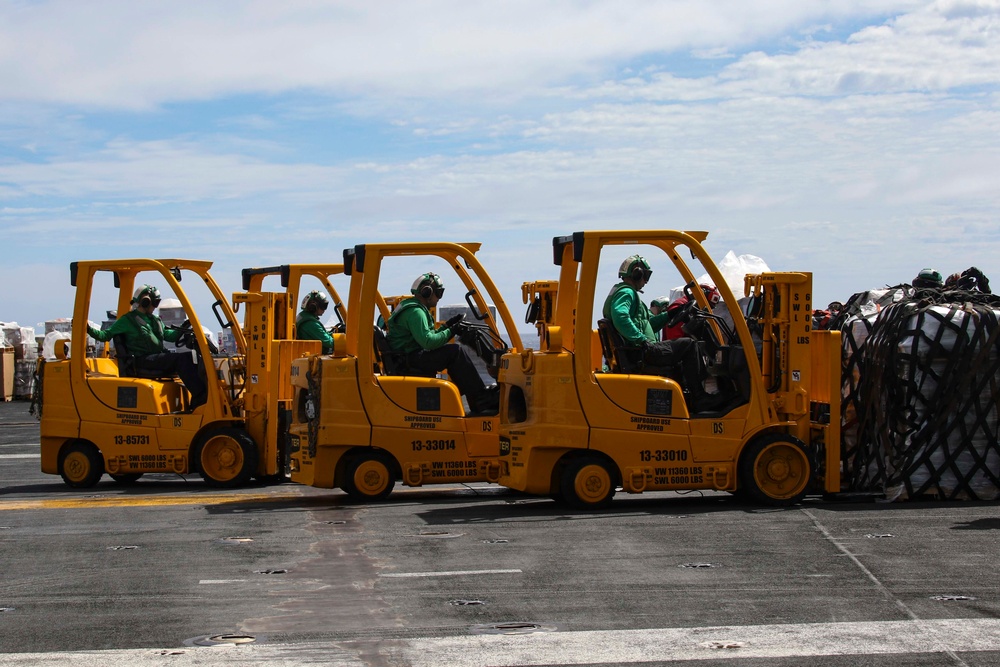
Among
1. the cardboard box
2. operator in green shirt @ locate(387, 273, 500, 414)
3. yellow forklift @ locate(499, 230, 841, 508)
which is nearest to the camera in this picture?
yellow forklift @ locate(499, 230, 841, 508)

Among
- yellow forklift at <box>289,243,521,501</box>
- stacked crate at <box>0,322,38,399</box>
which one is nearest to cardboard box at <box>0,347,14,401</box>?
stacked crate at <box>0,322,38,399</box>

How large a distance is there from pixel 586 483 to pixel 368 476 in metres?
2.03

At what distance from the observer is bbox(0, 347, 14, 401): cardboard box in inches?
1165

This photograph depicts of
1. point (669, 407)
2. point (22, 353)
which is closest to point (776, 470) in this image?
point (669, 407)

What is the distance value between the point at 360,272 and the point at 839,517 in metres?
4.44

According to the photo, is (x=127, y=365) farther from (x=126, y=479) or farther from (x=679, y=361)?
(x=679, y=361)

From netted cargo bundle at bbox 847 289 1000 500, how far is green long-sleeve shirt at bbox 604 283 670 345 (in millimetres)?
1946

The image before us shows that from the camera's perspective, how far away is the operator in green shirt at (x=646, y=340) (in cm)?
1009

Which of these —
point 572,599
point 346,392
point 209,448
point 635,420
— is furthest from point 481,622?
point 209,448

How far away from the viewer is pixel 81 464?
42.0 feet

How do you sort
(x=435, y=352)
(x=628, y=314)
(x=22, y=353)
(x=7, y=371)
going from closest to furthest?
(x=628, y=314) < (x=435, y=352) < (x=7, y=371) < (x=22, y=353)

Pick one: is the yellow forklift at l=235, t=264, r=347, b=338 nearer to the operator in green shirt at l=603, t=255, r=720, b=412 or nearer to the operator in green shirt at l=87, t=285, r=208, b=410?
the operator in green shirt at l=87, t=285, r=208, b=410

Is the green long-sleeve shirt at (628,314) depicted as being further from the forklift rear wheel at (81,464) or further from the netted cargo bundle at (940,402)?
the forklift rear wheel at (81,464)

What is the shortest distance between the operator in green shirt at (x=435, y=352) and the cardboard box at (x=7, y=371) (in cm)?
2096
